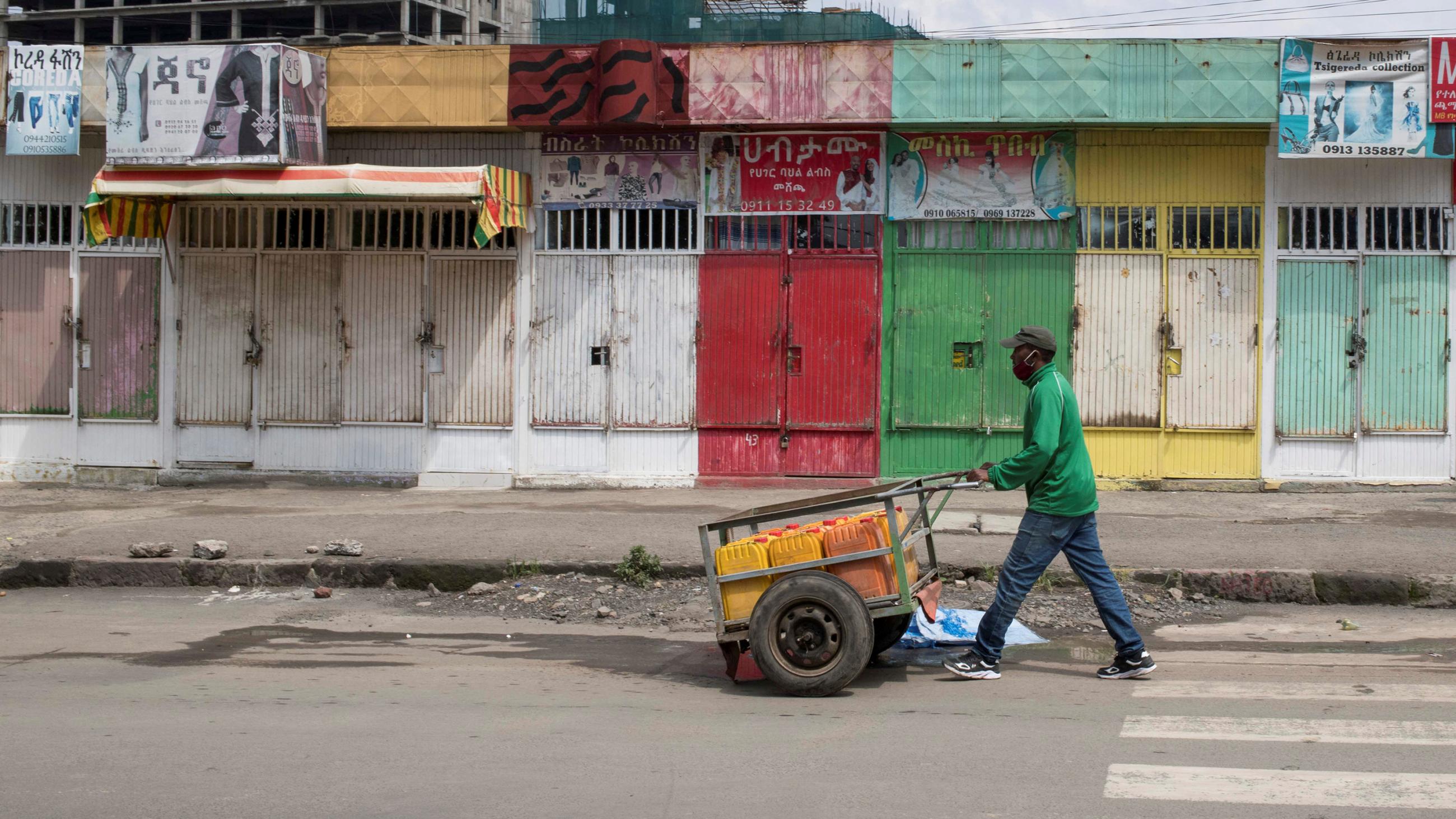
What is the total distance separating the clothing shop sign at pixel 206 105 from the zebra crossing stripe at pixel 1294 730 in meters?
9.84

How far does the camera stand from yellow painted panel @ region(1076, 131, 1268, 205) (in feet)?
41.8

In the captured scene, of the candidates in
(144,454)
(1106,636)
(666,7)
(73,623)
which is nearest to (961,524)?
(1106,636)

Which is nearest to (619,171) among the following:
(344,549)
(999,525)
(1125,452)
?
(344,549)

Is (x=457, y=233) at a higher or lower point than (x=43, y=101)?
lower

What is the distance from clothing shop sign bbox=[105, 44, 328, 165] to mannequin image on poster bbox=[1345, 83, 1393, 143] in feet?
33.0

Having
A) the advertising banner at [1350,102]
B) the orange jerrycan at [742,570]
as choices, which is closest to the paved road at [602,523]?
the orange jerrycan at [742,570]

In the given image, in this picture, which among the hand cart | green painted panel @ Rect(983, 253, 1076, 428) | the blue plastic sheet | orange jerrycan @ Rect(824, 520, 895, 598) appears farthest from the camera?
green painted panel @ Rect(983, 253, 1076, 428)

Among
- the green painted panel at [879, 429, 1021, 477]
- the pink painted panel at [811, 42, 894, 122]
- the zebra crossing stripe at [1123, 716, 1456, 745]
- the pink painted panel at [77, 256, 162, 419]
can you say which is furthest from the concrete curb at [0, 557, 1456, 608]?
the pink painted panel at [811, 42, 894, 122]

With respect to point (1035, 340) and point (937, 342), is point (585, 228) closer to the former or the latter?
point (937, 342)

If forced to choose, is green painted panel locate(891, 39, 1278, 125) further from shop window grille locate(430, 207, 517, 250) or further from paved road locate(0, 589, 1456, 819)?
paved road locate(0, 589, 1456, 819)

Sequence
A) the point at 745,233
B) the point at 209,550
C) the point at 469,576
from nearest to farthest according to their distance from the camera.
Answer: the point at 469,576
the point at 209,550
the point at 745,233

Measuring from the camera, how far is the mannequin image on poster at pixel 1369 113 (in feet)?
40.3

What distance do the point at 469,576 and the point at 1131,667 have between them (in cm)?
487

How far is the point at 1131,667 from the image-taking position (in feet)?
21.9
